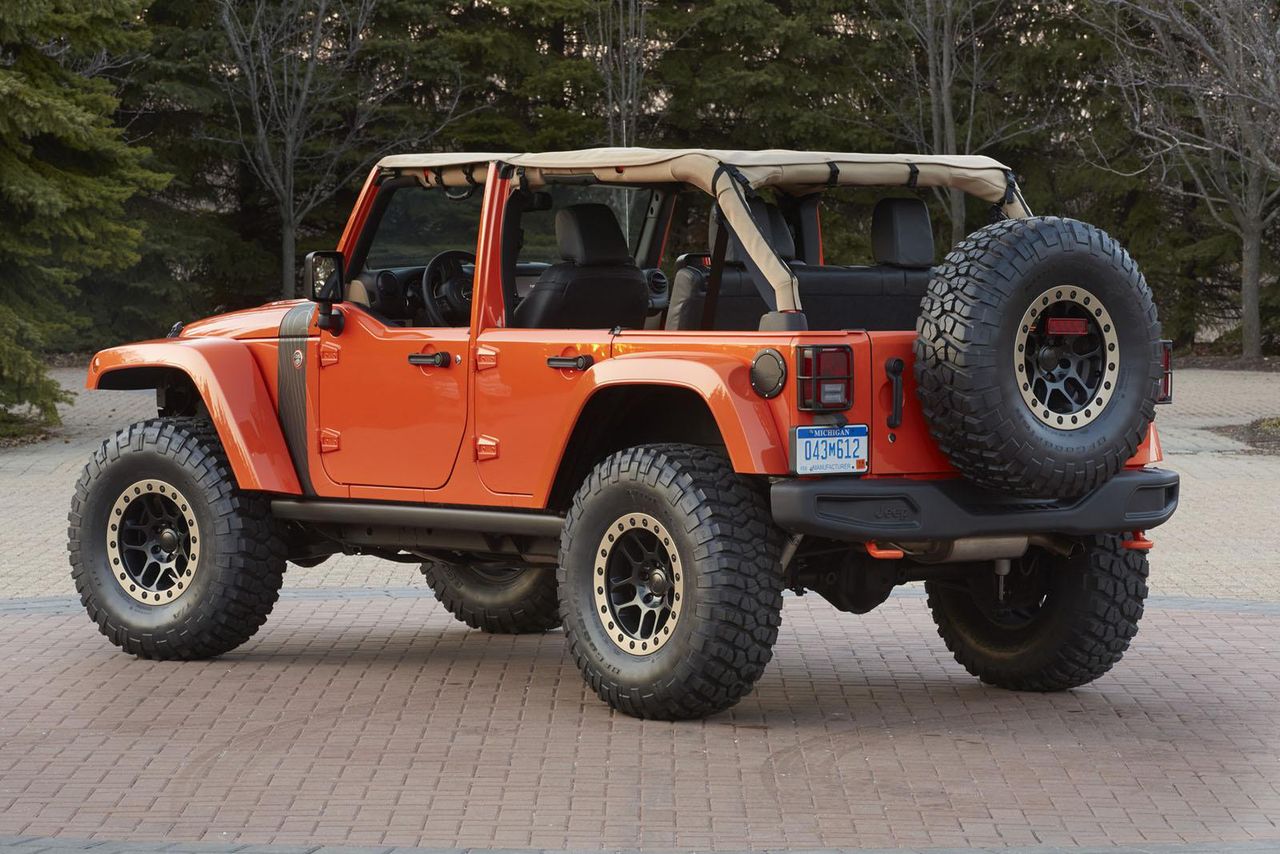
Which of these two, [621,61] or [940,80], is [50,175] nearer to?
[621,61]

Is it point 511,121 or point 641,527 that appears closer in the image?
point 641,527

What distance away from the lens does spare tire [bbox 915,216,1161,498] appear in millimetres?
6797

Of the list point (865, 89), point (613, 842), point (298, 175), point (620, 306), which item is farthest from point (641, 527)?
point (865, 89)

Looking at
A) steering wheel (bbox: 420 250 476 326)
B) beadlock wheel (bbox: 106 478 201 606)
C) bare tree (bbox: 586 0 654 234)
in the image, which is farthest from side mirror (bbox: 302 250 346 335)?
bare tree (bbox: 586 0 654 234)

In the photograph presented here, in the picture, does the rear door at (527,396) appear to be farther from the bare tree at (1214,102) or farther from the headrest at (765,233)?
the bare tree at (1214,102)

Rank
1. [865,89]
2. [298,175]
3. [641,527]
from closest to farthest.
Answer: [641,527], [298,175], [865,89]

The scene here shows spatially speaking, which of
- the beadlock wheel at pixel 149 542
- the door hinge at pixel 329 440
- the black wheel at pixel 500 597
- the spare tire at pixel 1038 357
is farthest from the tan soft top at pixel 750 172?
the black wheel at pixel 500 597

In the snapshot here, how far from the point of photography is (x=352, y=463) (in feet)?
27.6

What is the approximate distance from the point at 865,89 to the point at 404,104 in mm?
7695

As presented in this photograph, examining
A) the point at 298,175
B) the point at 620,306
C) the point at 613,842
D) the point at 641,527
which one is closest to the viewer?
the point at 613,842

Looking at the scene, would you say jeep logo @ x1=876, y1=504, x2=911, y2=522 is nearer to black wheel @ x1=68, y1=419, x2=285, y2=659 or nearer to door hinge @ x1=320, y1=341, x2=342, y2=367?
door hinge @ x1=320, y1=341, x2=342, y2=367

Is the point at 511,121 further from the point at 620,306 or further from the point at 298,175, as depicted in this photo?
the point at 620,306

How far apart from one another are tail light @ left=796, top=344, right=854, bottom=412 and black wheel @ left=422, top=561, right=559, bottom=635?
8.98 feet

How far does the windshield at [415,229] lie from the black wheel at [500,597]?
4.87 ft
